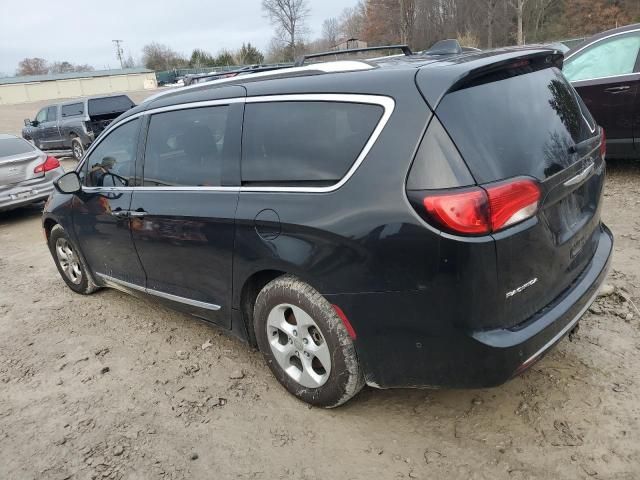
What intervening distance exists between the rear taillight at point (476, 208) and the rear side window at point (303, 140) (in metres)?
0.45

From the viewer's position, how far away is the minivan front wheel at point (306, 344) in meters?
2.54

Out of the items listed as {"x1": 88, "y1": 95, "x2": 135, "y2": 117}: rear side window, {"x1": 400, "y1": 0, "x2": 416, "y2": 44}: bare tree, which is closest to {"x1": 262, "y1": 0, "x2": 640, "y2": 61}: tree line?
{"x1": 400, "y1": 0, "x2": 416, "y2": 44}: bare tree

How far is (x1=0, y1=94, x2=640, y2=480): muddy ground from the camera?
2.42m

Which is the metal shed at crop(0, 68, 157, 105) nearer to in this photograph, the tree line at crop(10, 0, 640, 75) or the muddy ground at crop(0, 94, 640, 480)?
the tree line at crop(10, 0, 640, 75)

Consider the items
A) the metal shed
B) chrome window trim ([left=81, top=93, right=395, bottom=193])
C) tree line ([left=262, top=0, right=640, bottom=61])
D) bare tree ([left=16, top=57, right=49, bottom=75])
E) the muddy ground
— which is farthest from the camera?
bare tree ([left=16, top=57, right=49, bottom=75])

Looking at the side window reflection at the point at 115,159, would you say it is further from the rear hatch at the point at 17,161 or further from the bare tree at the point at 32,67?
the bare tree at the point at 32,67

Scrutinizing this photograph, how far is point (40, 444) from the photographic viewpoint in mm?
2840

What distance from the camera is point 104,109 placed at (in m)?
14.9

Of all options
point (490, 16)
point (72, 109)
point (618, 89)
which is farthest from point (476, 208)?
point (490, 16)

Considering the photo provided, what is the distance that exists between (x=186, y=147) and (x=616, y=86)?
17.6ft

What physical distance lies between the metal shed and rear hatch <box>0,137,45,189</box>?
60.0m

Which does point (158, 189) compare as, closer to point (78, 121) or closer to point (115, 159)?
point (115, 159)

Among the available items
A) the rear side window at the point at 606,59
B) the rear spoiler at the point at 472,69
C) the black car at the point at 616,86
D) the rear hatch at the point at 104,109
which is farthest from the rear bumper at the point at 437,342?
the rear hatch at the point at 104,109

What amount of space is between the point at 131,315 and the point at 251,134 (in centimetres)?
230
